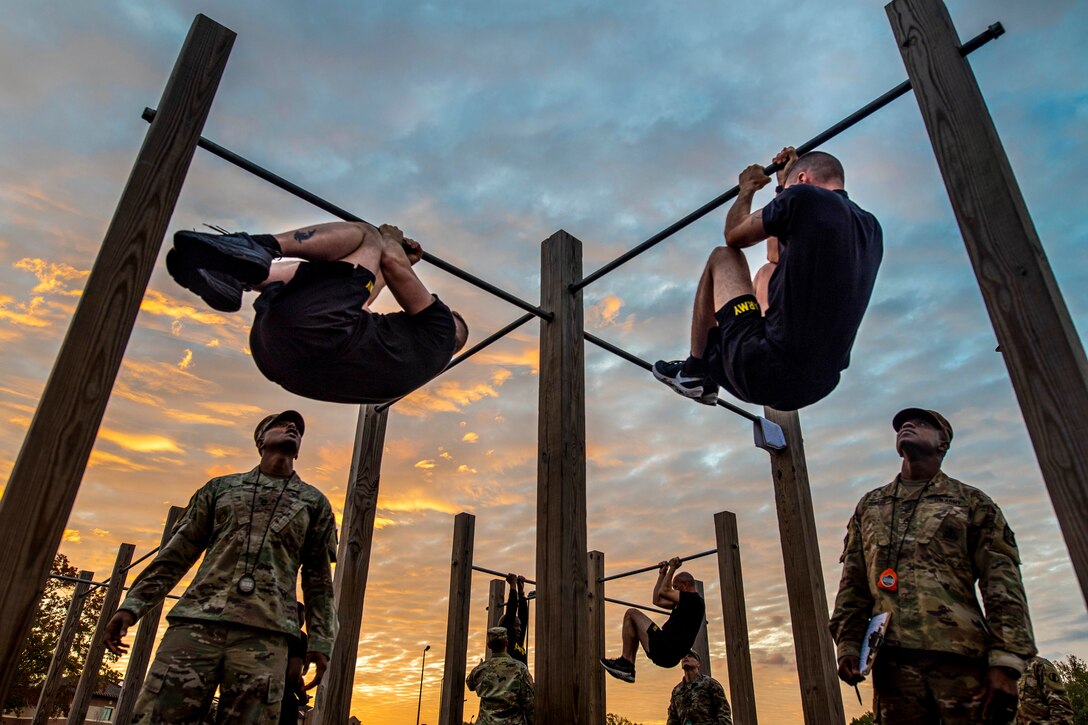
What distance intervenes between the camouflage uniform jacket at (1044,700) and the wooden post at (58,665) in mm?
12344

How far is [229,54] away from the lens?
292cm

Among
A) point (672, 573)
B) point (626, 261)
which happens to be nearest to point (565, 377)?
point (626, 261)

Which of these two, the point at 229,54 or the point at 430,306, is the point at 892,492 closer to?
the point at 430,306

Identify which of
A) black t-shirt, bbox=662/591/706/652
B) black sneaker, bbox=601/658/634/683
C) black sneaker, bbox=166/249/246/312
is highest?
black sneaker, bbox=166/249/246/312

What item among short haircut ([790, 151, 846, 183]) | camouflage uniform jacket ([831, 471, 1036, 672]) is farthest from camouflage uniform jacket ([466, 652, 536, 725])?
short haircut ([790, 151, 846, 183])

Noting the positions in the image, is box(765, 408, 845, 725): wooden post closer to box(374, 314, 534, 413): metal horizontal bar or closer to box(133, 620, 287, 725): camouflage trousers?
box(374, 314, 534, 413): metal horizontal bar

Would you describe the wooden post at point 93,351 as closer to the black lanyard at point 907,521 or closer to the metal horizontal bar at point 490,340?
the metal horizontal bar at point 490,340

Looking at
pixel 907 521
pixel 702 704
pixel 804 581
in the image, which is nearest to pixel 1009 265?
pixel 907 521

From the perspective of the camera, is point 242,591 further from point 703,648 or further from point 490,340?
point 703,648

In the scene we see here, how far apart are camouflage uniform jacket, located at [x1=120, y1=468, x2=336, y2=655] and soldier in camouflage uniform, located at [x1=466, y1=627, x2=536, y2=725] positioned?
4275 millimetres

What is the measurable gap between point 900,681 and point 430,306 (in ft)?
9.03

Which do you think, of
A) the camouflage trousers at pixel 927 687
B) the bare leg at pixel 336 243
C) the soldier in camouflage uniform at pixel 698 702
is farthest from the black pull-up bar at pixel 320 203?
the soldier in camouflage uniform at pixel 698 702

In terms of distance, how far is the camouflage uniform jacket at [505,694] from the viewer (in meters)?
6.80

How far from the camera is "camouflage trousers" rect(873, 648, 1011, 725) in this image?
2436 mm
